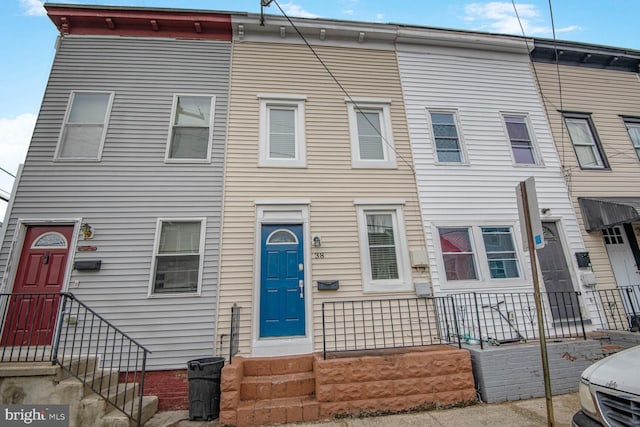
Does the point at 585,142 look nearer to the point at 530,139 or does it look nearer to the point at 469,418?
the point at 530,139

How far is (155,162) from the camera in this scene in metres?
6.07

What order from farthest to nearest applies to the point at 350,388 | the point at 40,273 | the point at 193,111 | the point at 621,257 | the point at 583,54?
1. the point at 583,54
2. the point at 621,257
3. the point at 193,111
4. the point at 40,273
5. the point at 350,388

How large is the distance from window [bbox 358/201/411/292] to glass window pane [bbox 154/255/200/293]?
3.33 m

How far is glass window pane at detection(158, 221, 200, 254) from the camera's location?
18.5 ft

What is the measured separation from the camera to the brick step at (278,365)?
15.1 ft

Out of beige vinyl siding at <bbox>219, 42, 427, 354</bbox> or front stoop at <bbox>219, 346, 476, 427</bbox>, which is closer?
front stoop at <bbox>219, 346, 476, 427</bbox>

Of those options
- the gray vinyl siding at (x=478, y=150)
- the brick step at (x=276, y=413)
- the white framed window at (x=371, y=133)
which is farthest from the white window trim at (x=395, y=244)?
the brick step at (x=276, y=413)

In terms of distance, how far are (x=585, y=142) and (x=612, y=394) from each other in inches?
309

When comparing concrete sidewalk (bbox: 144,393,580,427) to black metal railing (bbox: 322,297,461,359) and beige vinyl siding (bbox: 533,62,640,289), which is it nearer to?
black metal railing (bbox: 322,297,461,359)

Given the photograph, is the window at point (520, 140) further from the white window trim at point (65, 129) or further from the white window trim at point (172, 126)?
the white window trim at point (65, 129)

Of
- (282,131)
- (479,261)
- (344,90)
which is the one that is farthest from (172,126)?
(479,261)

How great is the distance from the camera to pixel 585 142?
306 inches

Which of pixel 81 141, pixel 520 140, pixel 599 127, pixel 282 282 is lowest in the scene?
pixel 282 282

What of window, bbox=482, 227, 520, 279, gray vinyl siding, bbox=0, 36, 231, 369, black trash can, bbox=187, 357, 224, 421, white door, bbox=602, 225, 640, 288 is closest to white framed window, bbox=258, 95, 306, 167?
gray vinyl siding, bbox=0, 36, 231, 369
